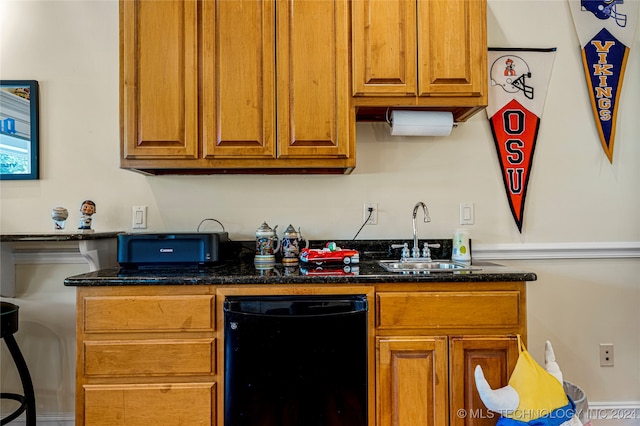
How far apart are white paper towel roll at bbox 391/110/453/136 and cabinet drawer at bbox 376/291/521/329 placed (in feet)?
2.73

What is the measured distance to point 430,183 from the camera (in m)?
2.03

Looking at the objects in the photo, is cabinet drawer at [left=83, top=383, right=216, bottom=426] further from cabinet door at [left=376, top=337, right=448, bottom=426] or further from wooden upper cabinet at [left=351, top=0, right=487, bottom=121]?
wooden upper cabinet at [left=351, top=0, right=487, bottom=121]

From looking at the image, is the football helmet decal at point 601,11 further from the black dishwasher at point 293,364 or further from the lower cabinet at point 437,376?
the black dishwasher at point 293,364

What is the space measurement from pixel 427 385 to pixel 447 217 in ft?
3.04

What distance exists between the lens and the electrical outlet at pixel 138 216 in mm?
2006

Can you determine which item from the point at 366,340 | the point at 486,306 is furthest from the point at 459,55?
the point at 366,340

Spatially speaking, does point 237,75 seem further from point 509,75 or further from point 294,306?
point 509,75

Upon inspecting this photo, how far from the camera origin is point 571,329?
6.56ft

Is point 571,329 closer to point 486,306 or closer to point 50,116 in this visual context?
point 486,306

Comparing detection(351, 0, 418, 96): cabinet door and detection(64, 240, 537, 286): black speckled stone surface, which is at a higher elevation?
detection(351, 0, 418, 96): cabinet door

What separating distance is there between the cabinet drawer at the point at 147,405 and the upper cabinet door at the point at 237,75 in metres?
1.01

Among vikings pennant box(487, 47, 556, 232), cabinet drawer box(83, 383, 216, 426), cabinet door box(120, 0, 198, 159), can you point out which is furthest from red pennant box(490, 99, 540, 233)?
cabinet drawer box(83, 383, 216, 426)

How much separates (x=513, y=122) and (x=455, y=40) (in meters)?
0.62

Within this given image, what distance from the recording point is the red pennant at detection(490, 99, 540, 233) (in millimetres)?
1993
